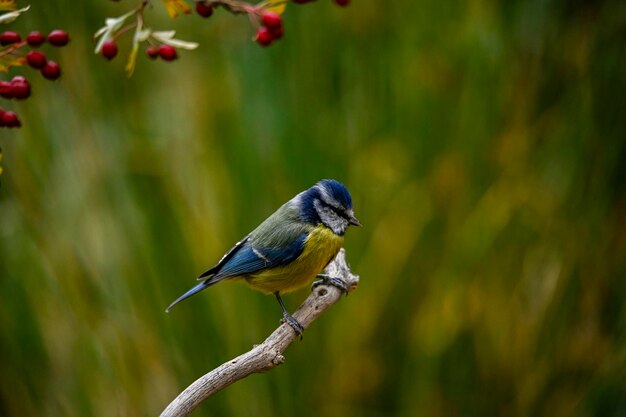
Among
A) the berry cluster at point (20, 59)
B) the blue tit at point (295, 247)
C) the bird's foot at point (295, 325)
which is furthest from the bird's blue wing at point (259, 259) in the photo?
the berry cluster at point (20, 59)

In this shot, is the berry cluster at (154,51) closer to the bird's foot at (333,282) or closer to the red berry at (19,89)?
the red berry at (19,89)

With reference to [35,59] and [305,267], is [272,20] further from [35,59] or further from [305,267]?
[305,267]

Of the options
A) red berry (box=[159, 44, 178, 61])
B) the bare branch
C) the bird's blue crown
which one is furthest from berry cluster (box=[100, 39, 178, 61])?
the bird's blue crown

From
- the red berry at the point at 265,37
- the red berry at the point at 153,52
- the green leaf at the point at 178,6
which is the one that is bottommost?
the red berry at the point at 153,52

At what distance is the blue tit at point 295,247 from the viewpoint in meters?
1.95

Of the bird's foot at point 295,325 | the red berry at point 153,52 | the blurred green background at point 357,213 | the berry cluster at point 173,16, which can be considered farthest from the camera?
the blurred green background at point 357,213

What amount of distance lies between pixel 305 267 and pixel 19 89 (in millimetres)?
895

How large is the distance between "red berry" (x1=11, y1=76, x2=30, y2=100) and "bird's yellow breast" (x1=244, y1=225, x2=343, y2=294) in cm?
88

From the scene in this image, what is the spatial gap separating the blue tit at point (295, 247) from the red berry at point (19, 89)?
2.57 feet

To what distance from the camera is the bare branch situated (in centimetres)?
135

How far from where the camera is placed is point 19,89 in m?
1.21

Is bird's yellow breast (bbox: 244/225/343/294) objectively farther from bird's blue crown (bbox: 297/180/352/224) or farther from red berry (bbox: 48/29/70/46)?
red berry (bbox: 48/29/70/46)

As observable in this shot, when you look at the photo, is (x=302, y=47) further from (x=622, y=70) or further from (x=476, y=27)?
(x=622, y=70)

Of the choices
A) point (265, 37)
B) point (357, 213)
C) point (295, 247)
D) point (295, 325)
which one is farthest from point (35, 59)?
point (357, 213)
